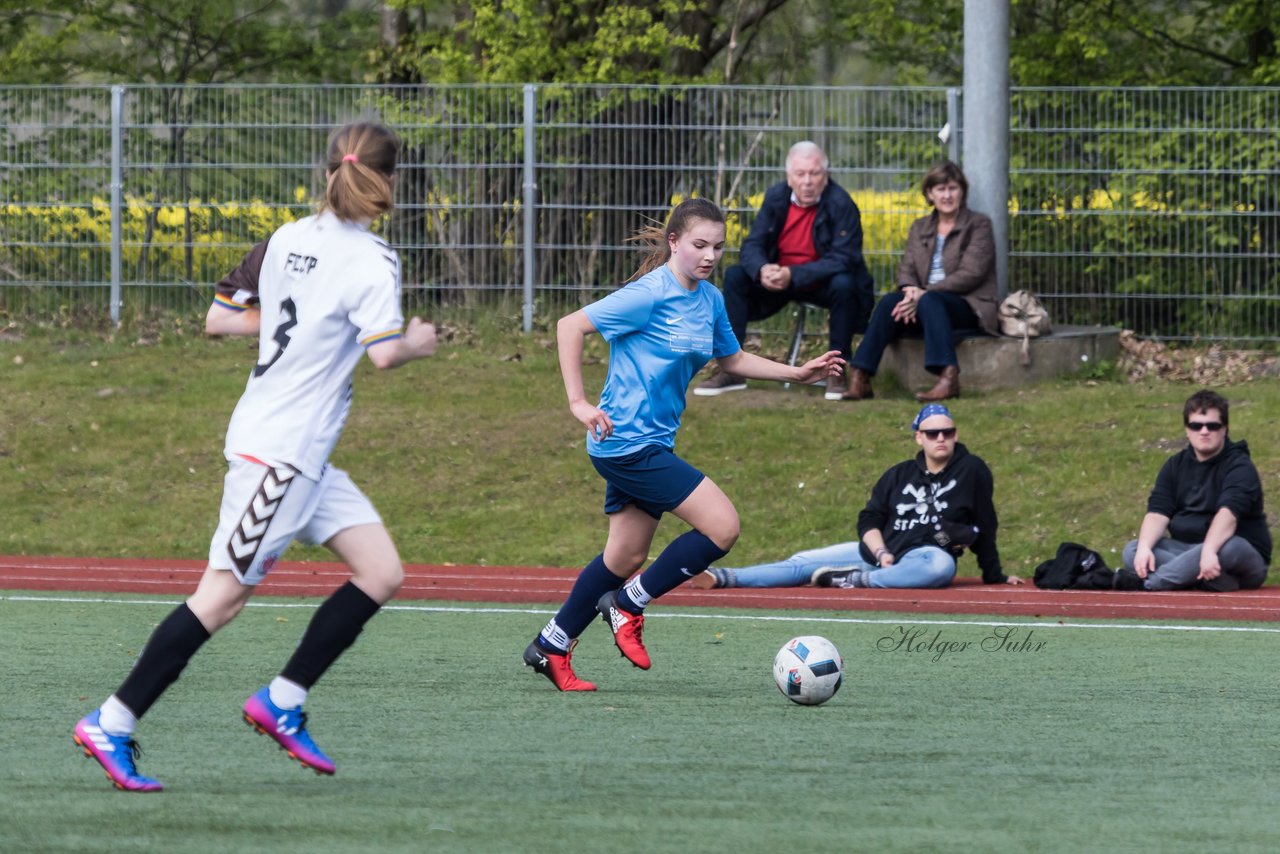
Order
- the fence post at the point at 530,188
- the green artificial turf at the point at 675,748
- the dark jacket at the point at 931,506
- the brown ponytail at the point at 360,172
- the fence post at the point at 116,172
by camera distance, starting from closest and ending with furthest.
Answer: the green artificial turf at the point at 675,748 → the brown ponytail at the point at 360,172 → the dark jacket at the point at 931,506 → the fence post at the point at 530,188 → the fence post at the point at 116,172

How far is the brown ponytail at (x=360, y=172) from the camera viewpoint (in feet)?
16.8

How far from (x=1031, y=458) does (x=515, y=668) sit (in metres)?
6.26

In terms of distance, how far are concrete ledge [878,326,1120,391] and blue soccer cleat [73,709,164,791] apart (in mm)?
10250

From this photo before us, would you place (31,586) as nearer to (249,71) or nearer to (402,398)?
(402,398)

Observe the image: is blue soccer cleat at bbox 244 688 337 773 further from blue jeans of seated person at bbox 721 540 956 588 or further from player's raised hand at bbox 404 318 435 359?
blue jeans of seated person at bbox 721 540 956 588

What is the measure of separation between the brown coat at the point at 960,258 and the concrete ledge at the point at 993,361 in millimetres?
372

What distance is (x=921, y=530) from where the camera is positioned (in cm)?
1049

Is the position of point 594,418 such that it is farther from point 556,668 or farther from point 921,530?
point 921,530

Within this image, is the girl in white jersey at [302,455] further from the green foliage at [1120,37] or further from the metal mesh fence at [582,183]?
the green foliage at [1120,37]

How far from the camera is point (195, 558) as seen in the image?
40.0ft

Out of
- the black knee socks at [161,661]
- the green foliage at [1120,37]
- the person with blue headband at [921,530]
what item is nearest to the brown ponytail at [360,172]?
the black knee socks at [161,661]

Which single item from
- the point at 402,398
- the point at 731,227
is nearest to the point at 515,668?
the point at 402,398

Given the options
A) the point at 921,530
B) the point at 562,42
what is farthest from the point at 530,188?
the point at 921,530

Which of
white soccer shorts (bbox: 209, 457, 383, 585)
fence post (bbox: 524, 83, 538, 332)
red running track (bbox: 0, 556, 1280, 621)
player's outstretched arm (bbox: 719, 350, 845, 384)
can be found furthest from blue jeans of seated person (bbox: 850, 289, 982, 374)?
white soccer shorts (bbox: 209, 457, 383, 585)
